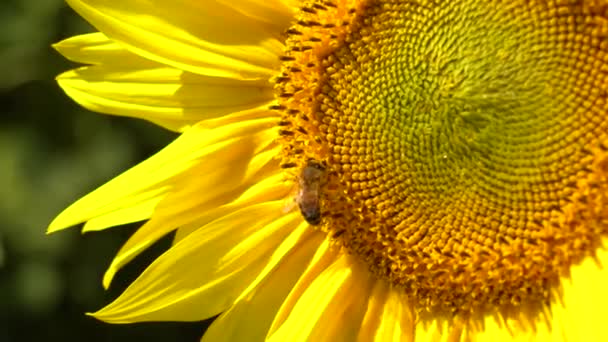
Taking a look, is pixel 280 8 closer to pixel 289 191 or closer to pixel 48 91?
pixel 289 191

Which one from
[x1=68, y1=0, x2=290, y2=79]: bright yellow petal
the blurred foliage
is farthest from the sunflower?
the blurred foliage

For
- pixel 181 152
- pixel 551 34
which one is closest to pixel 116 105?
pixel 181 152

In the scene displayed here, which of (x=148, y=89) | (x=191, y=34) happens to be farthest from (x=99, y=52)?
(x=191, y=34)

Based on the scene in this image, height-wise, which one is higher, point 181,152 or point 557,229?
point 181,152

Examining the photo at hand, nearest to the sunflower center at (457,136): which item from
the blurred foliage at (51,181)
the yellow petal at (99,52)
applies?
the yellow petal at (99,52)

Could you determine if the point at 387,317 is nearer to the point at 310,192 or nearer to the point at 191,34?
the point at 310,192
